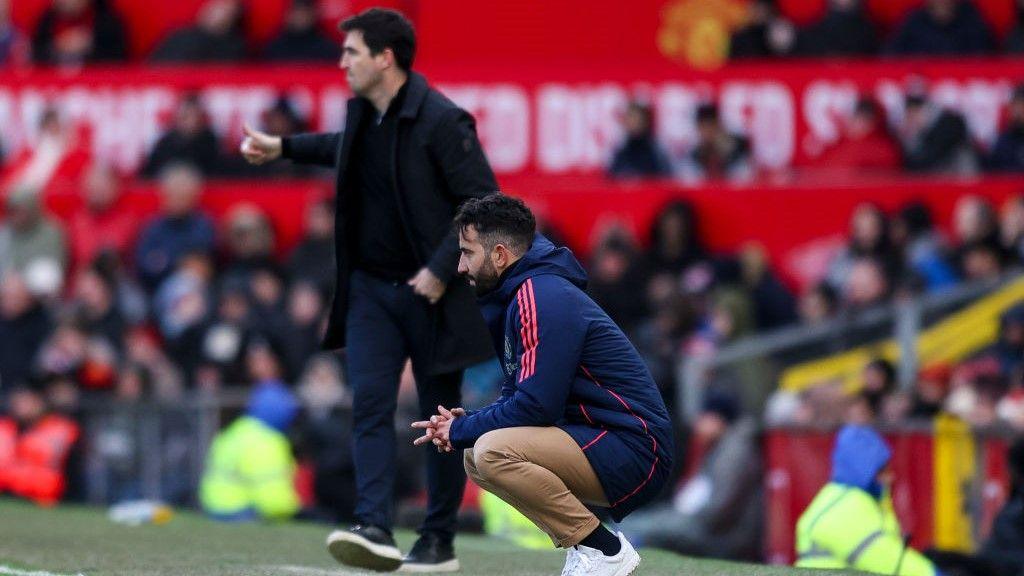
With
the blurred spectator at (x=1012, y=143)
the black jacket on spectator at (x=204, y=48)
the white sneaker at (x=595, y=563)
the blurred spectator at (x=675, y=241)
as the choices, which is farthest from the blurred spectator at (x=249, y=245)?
the white sneaker at (x=595, y=563)

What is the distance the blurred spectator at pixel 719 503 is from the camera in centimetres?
1213

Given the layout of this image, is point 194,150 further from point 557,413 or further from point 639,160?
point 557,413

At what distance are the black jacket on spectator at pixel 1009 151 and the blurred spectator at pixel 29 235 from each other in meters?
6.86

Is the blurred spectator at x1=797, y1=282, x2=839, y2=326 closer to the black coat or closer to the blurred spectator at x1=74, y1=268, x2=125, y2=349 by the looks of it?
the blurred spectator at x1=74, y1=268, x2=125, y2=349

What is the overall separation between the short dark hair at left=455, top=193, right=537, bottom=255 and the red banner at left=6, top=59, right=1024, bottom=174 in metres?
8.94

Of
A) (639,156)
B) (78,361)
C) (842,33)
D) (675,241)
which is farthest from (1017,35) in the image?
(78,361)

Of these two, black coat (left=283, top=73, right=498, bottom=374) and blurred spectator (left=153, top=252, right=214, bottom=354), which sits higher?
black coat (left=283, top=73, right=498, bottom=374)

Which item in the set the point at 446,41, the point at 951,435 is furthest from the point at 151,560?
the point at 446,41

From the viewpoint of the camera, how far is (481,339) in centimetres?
824

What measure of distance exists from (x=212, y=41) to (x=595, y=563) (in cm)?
1126

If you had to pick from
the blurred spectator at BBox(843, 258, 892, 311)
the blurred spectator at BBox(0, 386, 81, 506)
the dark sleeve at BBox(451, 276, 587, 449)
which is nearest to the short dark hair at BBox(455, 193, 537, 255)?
the dark sleeve at BBox(451, 276, 587, 449)

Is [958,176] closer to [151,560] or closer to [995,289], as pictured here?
[995,289]

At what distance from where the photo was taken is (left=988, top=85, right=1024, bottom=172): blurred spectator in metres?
15.1

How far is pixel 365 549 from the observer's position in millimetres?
7805
